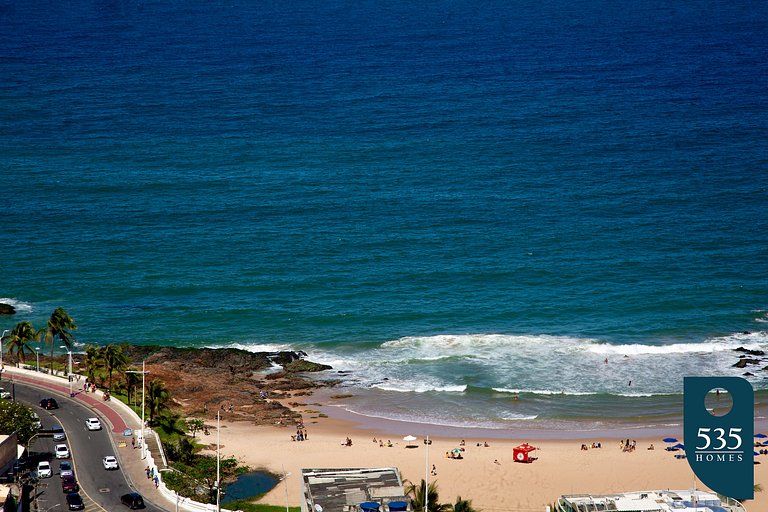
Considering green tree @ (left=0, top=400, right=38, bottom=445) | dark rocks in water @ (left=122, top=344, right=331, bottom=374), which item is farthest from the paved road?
dark rocks in water @ (left=122, top=344, right=331, bottom=374)

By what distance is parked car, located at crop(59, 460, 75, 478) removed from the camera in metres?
77.3

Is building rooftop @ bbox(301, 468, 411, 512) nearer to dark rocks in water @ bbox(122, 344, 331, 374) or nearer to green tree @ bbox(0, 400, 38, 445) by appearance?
green tree @ bbox(0, 400, 38, 445)

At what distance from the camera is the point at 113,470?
79.5 metres

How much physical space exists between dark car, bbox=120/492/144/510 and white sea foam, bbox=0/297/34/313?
54.3m

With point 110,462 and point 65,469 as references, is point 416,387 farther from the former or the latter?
point 65,469

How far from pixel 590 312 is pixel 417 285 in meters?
19.3

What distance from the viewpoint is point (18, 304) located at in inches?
4926

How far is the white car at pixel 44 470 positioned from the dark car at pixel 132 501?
657cm

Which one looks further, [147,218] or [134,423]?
[147,218]

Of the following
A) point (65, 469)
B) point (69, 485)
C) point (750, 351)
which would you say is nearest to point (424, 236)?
point (750, 351)

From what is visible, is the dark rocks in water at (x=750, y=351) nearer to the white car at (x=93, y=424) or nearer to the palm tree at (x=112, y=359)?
the palm tree at (x=112, y=359)

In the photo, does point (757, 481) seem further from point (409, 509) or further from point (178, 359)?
point (178, 359)

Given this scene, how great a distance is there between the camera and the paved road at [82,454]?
73750 mm

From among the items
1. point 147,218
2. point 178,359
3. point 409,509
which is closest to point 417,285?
point 178,359
